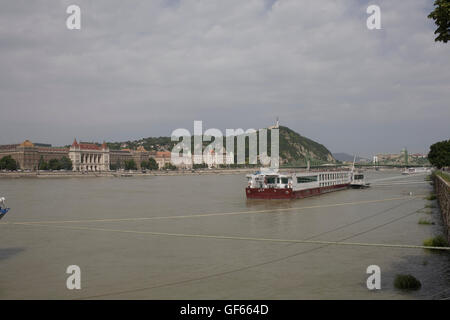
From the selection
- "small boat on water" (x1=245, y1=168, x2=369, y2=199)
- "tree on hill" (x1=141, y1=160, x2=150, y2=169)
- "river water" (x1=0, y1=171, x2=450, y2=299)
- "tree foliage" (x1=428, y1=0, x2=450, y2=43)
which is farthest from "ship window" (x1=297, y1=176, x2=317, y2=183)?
"tree on hill" (x1=141, y1=160, x2=150, y2=169)

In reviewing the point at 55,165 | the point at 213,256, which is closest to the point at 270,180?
the point at 213,256

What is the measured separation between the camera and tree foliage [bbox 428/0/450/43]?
9953 millimetres

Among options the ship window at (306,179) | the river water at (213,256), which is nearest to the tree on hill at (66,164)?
the ship window at (306,179)

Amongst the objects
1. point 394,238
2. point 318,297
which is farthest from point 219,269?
point 394,238

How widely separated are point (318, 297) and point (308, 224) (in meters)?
15.7

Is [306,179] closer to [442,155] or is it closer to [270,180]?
[270,180]

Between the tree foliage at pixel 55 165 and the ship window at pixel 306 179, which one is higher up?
the tree foliage at pixel 55 165

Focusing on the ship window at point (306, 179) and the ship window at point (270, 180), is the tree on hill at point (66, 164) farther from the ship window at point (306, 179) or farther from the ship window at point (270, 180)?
the ship window at point (270, 180)

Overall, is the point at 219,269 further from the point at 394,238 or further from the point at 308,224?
the point at 308,224

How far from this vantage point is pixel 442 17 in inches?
409

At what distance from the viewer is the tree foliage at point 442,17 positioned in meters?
9.95

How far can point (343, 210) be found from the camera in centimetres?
3584

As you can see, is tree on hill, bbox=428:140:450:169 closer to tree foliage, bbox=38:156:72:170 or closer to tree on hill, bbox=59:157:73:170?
tree foliage, bbox=38:156:72:170

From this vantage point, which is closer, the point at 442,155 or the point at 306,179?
the point at 306,179
